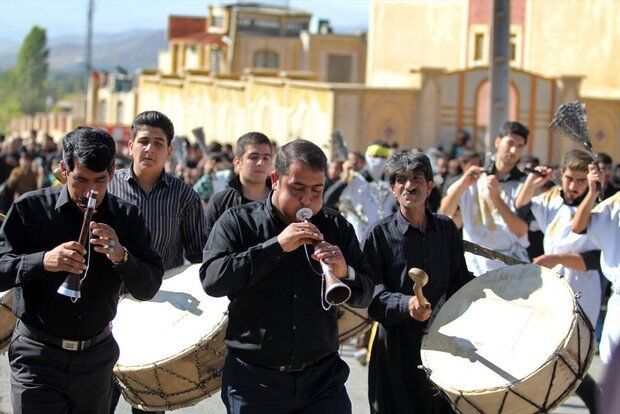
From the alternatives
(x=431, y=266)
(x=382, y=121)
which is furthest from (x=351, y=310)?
(x=382, y=121)

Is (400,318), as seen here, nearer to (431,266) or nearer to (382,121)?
(431,266)

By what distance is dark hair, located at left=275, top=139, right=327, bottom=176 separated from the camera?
218 inches

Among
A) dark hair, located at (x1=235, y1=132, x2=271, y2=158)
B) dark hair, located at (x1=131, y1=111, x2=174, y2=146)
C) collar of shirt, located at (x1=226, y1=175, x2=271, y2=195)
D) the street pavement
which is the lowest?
the street pavement

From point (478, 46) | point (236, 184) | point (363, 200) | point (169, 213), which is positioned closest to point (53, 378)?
point (169, 213)

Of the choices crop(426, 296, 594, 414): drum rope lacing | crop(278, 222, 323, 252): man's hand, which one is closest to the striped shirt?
crop(426, 296, 594, 414): drum rope lacing

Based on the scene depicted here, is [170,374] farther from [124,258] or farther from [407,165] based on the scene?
[407,165]

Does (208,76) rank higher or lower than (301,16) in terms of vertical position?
lower

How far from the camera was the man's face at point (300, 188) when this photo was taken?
5.54 meters

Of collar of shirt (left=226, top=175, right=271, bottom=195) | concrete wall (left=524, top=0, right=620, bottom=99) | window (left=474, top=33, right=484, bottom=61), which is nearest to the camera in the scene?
collar of shirt (left=226, top=175, right=271, bottom=195)

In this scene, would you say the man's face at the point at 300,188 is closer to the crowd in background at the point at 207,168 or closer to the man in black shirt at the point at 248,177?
the man in black shirt at the point at 248,177

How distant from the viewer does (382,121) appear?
3025cm

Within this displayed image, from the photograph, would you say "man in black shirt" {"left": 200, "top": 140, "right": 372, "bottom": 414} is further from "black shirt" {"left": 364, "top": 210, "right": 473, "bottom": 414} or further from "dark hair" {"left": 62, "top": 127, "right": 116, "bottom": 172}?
"black shirt" {"left": 364, "top": 210, "right": 473, "bottom": 414}

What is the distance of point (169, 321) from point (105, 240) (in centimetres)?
144

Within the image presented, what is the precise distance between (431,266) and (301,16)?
5884cm
